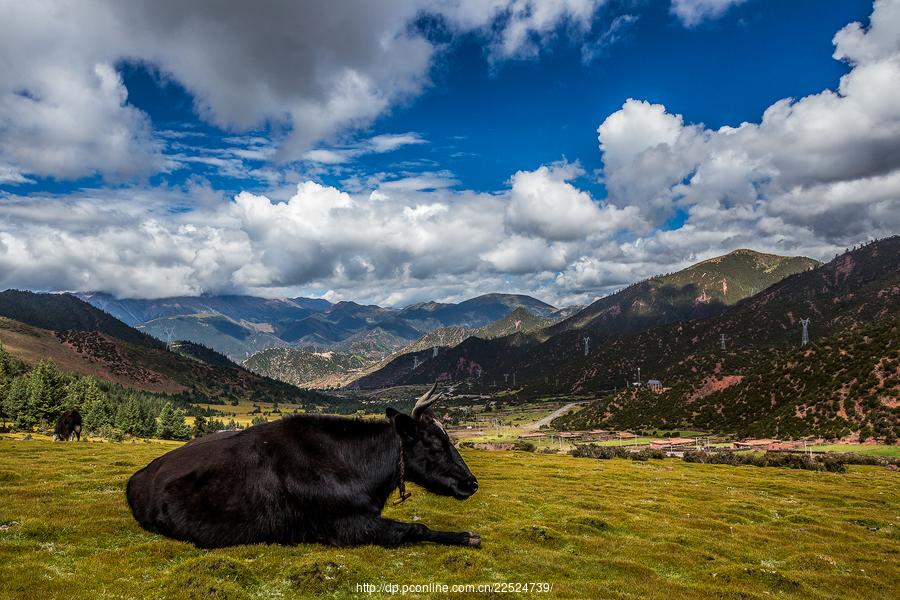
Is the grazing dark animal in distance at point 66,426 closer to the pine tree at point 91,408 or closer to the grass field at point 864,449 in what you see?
the pine tree at point 91,408

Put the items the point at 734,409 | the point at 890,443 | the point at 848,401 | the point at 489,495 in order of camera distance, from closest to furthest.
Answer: the point at 489,495 → the point at 890,443 → the point at 848,401 → the point at 734,409

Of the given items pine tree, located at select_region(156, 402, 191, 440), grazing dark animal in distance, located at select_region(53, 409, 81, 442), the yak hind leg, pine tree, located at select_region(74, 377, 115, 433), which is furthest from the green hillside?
pine tree, located at select_region(74, 377, 115, 433)

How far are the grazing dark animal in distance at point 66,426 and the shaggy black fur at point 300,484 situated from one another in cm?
4754

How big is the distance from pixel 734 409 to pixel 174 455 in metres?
145

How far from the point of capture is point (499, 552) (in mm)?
14016

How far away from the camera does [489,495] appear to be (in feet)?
86.7

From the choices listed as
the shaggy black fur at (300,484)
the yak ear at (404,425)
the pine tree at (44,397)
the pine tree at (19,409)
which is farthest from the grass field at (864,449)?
the pine tree at (19,409)

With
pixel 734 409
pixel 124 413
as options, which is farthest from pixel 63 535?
pixel 734 409

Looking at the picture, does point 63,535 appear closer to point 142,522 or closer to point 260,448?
point 142,522

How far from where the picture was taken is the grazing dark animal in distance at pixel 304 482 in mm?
12398

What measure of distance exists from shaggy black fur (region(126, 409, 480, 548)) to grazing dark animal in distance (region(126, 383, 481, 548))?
27 millimetres

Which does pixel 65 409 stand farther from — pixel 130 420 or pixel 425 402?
pixel 425 402

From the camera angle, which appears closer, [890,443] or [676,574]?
[676,574]

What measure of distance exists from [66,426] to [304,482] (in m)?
53.2
